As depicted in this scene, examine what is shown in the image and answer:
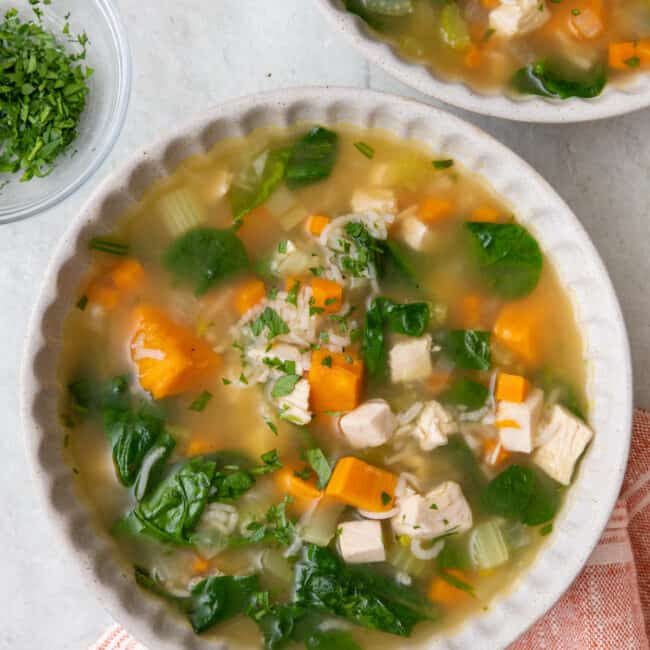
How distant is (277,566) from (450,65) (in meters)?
1.55

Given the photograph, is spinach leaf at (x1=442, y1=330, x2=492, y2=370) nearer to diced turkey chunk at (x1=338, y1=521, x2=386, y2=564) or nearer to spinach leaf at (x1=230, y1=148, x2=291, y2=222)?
diced turkey chunk at (x1=338, y1=521, x2=386, y2=564)

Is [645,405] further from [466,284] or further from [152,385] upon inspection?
[152,385]

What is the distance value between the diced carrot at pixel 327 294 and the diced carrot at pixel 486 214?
46 cm

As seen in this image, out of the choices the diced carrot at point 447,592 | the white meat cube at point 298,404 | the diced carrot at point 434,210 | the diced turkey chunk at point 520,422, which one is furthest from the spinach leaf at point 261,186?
the diced carrot at point 447,592

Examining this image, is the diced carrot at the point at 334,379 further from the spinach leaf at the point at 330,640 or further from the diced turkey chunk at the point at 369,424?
the spinach leaf at the point at 330,640

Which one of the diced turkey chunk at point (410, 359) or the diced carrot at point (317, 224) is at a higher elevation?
the diced carrot at point (317, 224)

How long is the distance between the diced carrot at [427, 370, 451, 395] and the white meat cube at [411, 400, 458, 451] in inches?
2.0

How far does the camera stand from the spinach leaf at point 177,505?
2.63m

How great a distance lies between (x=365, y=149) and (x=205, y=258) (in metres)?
0.56

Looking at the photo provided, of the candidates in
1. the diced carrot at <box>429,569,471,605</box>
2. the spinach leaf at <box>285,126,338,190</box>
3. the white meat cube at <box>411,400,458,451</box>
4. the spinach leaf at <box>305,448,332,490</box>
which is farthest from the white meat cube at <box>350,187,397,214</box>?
the diced carrot at <box>429,569,471,605</box>

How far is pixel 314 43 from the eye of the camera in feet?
10.1

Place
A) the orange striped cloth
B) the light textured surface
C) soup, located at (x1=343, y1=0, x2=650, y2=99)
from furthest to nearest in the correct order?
the light textured surface < the orange striped cloth < soup, located at (x1=343, y1=0, x2=650, y2=99)

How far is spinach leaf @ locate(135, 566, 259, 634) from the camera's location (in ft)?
8.71

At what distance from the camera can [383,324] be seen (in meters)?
2.70
